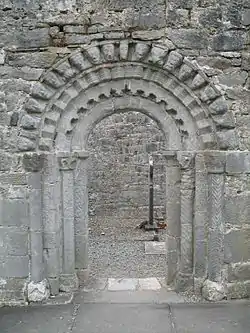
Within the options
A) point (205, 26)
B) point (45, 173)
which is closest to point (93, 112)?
point (45, 173)

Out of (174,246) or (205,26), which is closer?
(205,26)

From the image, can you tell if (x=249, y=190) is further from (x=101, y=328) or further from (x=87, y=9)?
(x=87, y=9)

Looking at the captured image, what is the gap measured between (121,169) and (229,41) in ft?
20.8

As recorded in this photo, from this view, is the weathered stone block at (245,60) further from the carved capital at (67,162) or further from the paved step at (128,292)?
the paved step at (128,292)

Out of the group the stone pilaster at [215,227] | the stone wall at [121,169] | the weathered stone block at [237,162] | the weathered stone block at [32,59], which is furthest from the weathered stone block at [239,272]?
the stone wall at [121,169]

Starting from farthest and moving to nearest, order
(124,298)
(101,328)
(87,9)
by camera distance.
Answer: (124,298), (87,9), (101,328)

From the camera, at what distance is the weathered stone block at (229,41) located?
5.33 meters

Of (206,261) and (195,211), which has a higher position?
(195,211)

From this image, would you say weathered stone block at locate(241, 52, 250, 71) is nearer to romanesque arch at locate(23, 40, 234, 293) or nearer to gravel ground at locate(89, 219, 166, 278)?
romanesque arch at locate(23, 40, 234, 293)

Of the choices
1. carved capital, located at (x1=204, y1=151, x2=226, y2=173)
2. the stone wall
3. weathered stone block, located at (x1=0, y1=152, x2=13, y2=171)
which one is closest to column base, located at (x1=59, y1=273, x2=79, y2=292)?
weathered stone block, located at (x1=0, y1=152, x2=13, y2=171)

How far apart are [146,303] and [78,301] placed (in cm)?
86

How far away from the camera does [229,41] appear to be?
5.34 metres

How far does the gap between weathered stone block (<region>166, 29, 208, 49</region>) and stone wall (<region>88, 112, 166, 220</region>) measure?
19.2ft

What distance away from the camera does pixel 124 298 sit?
5.66 m
